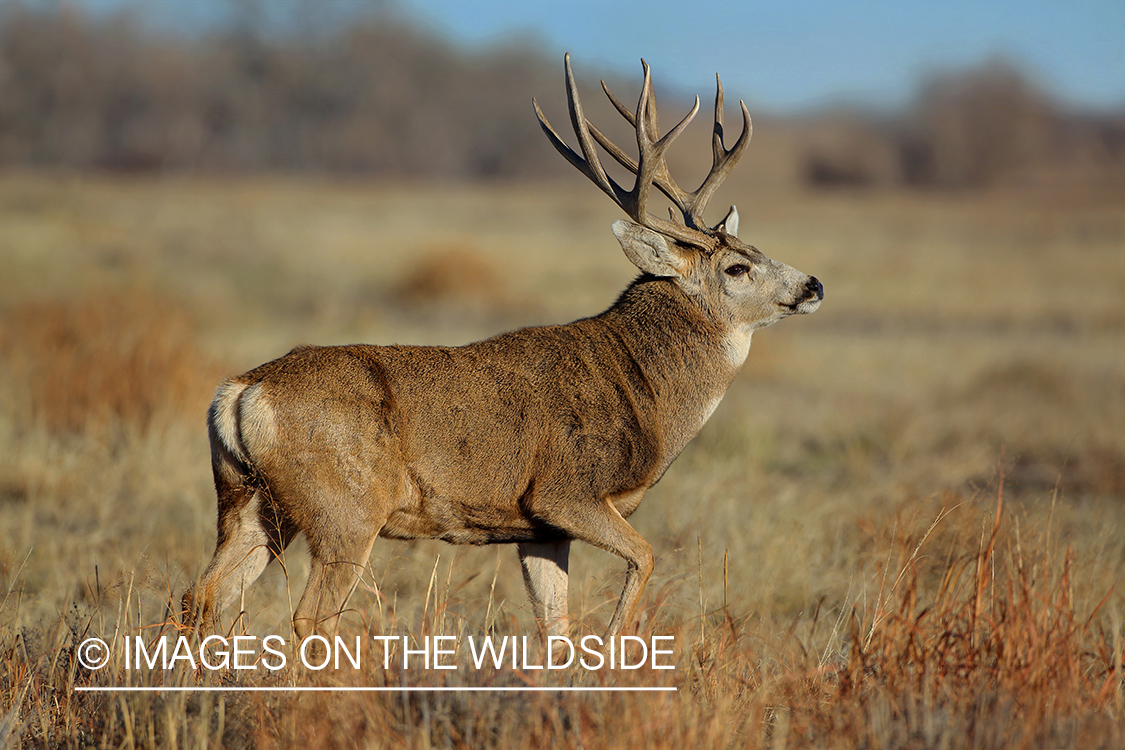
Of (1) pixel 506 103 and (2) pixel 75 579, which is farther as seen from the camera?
Answer: (1) pixel 506 103

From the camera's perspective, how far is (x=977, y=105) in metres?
89.0

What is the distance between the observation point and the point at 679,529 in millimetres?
6805

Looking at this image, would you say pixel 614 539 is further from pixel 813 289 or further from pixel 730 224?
pixel 730 224

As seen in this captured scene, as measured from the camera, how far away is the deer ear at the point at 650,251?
5.18 m

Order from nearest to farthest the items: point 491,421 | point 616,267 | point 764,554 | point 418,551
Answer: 1. point 491,421
2. point 764,554
3. point 418,551
4. point 616,267

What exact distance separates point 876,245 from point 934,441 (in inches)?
878

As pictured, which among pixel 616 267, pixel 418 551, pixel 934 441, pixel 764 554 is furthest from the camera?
pixel 616 267

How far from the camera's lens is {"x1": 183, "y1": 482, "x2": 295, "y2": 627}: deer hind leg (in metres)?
4.30

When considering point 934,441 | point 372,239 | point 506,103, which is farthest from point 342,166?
point 934,441

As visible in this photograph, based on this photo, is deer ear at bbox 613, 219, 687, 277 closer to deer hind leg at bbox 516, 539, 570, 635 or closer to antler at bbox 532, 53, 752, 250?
antler at bbox 532, 53, 752, 250

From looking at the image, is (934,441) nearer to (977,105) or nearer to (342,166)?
(342,166)

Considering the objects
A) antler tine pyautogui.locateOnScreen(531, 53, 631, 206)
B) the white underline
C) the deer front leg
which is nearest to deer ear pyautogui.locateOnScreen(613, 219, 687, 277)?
antler tine pyautogui.locateOnScreen(531, 53, 631, 206)

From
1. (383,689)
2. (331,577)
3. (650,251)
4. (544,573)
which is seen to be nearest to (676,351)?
(650,251)

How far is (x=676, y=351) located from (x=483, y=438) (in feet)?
3.94
